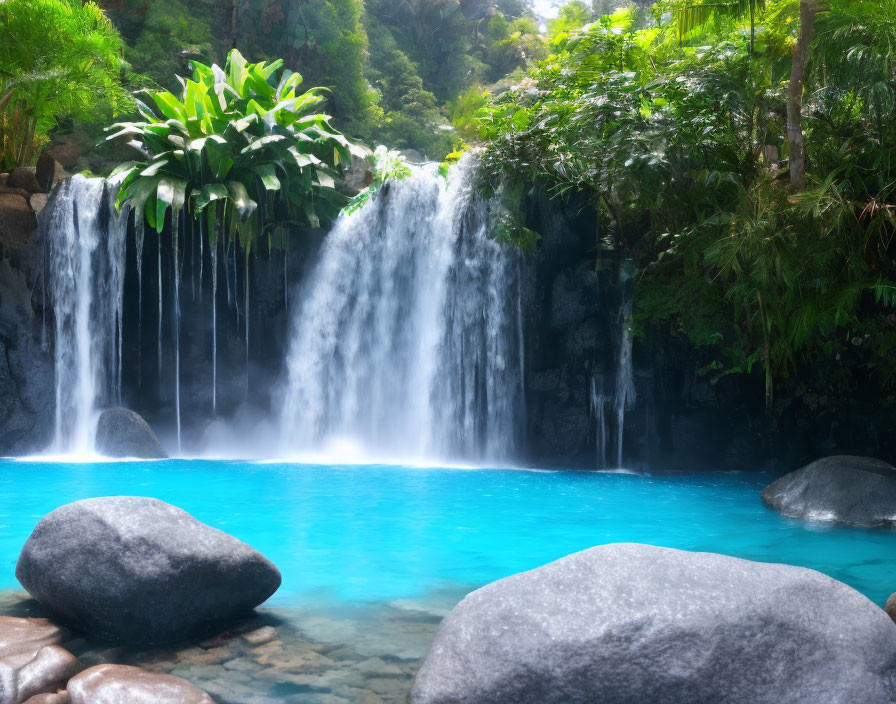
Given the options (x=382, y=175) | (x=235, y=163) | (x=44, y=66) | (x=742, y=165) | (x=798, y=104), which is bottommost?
(x=742, y=165)

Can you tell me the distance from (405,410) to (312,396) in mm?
1736

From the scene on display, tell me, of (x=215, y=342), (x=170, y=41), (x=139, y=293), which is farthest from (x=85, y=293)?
(x=170, y=41)

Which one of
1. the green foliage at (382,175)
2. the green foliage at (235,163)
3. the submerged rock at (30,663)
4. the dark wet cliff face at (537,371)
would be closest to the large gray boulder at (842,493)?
the dark wet cliff face at (537,371)

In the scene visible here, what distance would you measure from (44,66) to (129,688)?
15779mm

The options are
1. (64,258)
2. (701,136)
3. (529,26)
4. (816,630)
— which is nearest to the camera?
(816,630)

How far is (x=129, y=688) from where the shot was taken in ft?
→ 11.4

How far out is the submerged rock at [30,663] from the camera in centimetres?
348

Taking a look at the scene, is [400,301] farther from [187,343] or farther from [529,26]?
[529,26]

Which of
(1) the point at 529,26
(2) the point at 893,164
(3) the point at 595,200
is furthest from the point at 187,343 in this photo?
(1) the point at 529,26

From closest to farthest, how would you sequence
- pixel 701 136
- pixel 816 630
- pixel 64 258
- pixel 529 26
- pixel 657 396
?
pixel 816 630
pixel 701 136
pixel 657 396
pixel 64 258
pixel 529 26

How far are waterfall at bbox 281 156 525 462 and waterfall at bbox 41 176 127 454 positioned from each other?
3158mm

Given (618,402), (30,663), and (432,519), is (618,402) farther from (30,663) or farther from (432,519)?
(30,663)

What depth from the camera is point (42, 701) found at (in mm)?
3393

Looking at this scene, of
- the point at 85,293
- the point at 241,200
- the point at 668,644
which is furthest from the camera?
the point at 85,293
